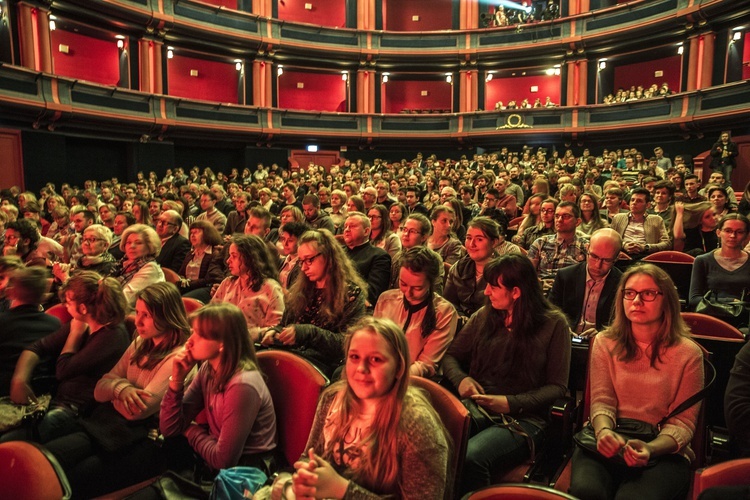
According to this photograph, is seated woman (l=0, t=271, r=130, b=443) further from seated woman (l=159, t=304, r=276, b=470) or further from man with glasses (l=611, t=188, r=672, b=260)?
man with glasses (l=611, t=188, r=672, b=260)

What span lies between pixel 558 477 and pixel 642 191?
390 cm

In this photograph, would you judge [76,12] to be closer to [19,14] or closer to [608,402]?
[19,14]

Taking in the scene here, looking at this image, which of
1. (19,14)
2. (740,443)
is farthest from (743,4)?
(19,14)

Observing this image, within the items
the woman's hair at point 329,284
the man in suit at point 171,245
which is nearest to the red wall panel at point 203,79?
the man in suit at point 171,245

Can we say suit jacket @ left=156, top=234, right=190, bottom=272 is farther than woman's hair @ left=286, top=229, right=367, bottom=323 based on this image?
Yes

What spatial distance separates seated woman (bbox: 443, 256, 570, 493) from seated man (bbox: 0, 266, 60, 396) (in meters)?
1.99

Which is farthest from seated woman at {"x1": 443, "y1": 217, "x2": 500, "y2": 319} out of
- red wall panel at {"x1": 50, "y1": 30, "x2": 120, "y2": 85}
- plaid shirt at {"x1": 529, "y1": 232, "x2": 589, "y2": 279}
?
red wall panel at {"x1": 50, "y1": 30, "x2": 120, "y2": 85}

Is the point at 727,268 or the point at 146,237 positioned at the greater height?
the point at 146,237

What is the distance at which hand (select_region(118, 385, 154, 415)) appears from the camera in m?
2.21

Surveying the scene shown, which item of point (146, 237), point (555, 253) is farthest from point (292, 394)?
point (555, 253)

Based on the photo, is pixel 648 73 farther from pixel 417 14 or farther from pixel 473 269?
pixel 473 269

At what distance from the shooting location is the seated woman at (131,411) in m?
2.15

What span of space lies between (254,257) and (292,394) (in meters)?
1.23

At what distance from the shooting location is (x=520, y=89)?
1877 centimetres
